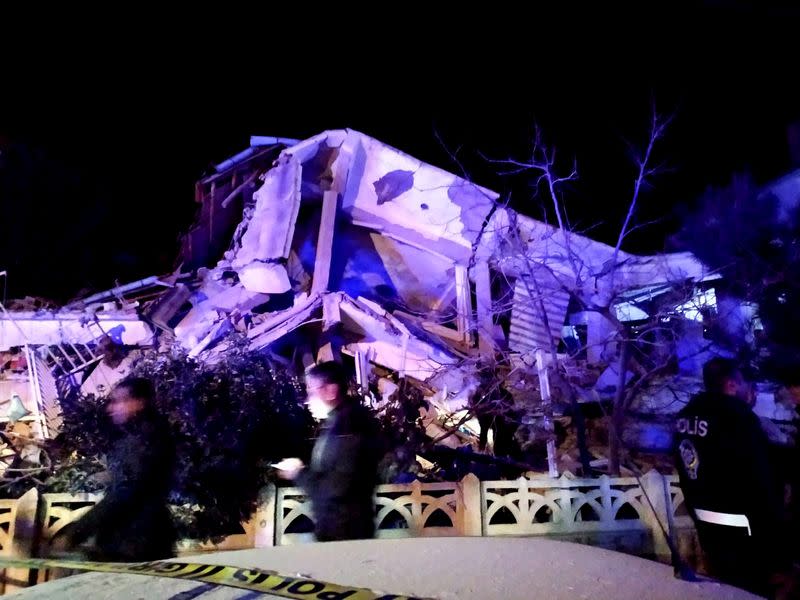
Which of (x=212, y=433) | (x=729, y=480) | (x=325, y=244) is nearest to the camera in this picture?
(x=729, y=480)

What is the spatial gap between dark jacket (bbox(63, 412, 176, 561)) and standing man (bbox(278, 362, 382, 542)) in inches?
40.1

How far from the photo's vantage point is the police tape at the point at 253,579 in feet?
6.75


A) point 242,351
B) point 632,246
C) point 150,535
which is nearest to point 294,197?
point 242,351

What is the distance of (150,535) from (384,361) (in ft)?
28.2

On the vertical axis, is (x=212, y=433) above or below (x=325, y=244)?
below

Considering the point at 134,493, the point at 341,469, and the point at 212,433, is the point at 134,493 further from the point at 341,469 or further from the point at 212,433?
the point at 212,433

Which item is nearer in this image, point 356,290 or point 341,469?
point 341,469

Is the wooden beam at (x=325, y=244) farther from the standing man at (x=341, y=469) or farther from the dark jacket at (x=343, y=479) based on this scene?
the dark jacket at (x=343, y=479)

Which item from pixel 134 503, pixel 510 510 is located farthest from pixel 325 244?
pixel 134 503

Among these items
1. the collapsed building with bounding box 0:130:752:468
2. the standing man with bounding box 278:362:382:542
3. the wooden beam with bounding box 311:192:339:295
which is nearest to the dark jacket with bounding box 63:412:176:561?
the standing man with bounding box 278:362:382:542

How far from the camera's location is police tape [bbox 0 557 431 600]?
206cm

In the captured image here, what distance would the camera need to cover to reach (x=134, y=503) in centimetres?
383

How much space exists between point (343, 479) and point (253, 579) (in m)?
1.75

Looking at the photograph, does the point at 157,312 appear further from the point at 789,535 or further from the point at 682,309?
the point at 789,535
